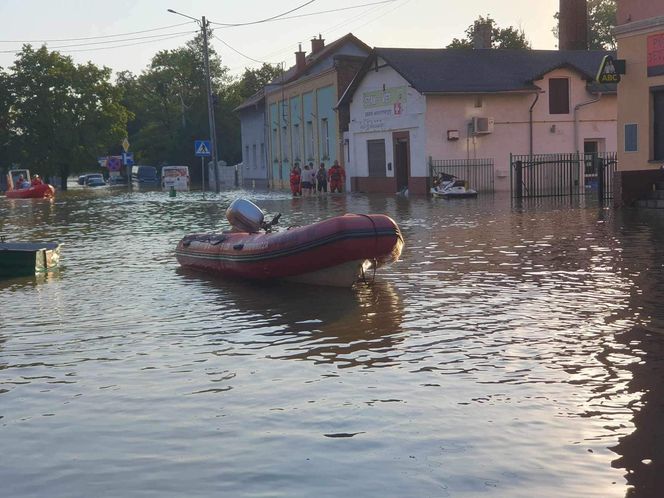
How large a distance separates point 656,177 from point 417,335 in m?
19.2

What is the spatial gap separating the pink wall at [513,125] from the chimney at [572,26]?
934cm

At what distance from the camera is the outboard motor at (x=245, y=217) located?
1508 centimetres

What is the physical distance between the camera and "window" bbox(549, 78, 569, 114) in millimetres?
43094

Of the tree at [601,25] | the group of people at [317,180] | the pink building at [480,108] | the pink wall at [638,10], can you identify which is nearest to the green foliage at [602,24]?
the tree at [601,25]

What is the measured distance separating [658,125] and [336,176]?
878 inches

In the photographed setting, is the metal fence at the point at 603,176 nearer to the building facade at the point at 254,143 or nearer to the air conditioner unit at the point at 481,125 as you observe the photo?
the air conditioner unit at the point at 481,125

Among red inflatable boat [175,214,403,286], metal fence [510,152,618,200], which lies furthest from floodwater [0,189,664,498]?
metal fence [510,152,618,200]

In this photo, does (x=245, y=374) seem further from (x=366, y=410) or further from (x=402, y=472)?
(x=402, y=472)

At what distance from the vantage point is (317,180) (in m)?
47.9

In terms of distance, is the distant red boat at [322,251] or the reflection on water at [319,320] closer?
the reflection on water at [319,320]

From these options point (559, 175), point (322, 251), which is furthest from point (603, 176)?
point (322, 251)

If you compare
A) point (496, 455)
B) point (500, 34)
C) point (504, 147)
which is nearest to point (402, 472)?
point (496, 455)

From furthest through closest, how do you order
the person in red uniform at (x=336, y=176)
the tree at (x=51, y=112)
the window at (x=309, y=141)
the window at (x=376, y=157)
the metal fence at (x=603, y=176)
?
the tree at (x=51, y=112) → the window at (x=309, y=141) → the person in red uniform at (x=336, y=176) → the window at (x=376, y=157) → the metal fence at (x=603, y=176)

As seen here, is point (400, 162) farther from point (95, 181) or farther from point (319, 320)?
point (95, 181)
